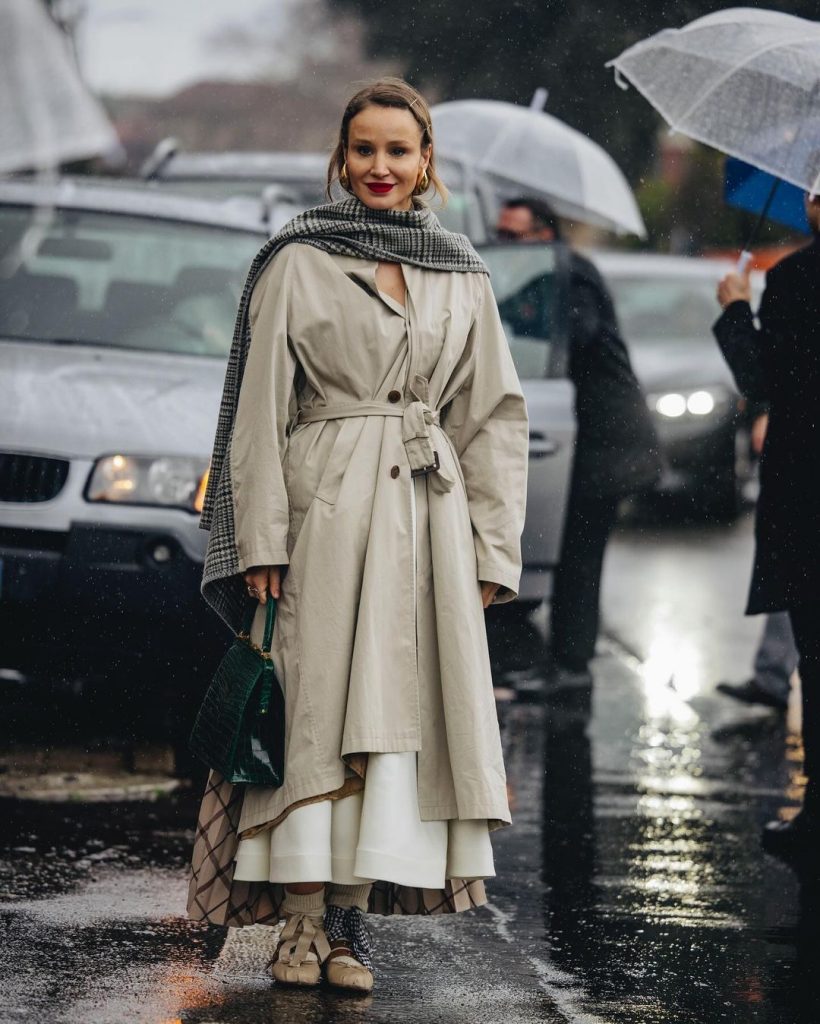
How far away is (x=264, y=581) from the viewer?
159 inches

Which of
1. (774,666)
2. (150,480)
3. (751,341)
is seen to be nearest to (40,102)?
(150,480)

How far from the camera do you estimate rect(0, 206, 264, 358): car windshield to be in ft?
22.6

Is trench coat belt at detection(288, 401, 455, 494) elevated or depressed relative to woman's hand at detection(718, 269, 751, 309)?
depressed

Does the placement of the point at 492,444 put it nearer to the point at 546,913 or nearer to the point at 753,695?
the point at 546,913

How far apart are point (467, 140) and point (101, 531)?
3.27 metres

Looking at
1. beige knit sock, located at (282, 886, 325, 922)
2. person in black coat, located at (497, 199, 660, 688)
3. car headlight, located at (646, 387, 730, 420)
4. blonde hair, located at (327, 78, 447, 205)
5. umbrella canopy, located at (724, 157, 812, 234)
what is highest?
umbrella canopy, located at (724, 157, 812, 234)

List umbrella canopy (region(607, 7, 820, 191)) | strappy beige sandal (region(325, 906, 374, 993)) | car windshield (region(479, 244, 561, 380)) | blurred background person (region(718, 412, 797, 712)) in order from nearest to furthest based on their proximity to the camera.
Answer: strappy beige sandal (region(325, 906, 374, 993)) < umbrella canopy (region(607, 7, 820, 191)) < car windshield (region(479, 244, 561, 380)) < blurred background person (region(718, 412, 797, 712))

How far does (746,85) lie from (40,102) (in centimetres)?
301

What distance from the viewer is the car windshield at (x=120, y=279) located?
22.6ft

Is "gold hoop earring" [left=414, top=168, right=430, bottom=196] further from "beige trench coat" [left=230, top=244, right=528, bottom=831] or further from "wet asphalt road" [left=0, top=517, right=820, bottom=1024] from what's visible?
"wet asphalt road" [left=0, top=517, right=820, bottom=1024]

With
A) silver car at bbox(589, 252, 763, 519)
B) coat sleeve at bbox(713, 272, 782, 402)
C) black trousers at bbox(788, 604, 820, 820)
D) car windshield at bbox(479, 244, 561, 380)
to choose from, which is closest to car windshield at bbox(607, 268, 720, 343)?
silver car at bbox(589, 252, 763, 519)

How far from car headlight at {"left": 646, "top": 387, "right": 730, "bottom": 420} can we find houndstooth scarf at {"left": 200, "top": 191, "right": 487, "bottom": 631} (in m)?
9.67

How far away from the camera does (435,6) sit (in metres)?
16.7

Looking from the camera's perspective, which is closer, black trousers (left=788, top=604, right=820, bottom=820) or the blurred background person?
black trousers (left=788, top=604, right=820, bottom=820)
